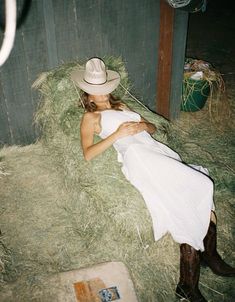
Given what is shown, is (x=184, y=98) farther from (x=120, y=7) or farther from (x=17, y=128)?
(x=17, y=128)

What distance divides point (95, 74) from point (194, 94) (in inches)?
101

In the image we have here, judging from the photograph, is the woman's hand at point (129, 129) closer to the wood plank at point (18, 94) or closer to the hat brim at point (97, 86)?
the hat brim at point (97, 86)

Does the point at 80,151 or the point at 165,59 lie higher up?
the point at 165,59

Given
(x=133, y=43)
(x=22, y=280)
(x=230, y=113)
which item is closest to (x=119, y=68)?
(x=133, y=43)

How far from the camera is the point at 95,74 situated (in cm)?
348

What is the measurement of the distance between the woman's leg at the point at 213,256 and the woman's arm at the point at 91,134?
1.14 m

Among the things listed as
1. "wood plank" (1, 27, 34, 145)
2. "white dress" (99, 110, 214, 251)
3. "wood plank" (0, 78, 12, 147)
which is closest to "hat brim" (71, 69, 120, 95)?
"white dress" (99, 110, 214, 251)

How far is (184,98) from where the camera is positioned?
5.61m

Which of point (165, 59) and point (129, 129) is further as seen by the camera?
point (165, 59)

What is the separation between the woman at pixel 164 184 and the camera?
2867mm

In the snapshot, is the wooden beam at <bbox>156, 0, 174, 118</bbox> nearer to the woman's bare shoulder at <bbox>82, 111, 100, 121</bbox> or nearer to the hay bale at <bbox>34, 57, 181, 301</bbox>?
the hay bale at <bbox>34, 57, 181, 301</bbox>

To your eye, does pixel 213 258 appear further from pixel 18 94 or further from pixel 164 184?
pixel 18 94

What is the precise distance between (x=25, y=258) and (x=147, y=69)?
3.17 m

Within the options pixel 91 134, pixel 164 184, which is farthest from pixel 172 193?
pixel 91 134
